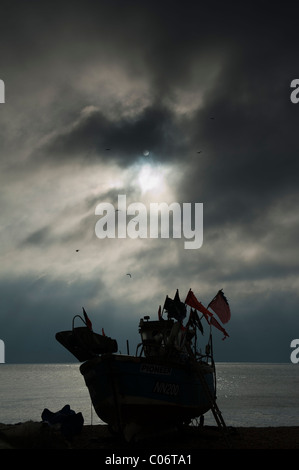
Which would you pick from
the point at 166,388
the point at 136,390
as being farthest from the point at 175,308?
the point at 136,390

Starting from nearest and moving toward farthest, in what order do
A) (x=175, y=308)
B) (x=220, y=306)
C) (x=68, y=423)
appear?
(x=68, y=423), (x=175, y=308), (x=220, y=306)

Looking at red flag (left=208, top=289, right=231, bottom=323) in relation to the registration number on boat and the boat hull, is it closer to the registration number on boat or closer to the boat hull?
the boat hull

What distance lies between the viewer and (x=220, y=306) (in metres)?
24.9

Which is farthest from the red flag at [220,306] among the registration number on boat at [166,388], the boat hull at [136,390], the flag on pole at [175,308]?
the registration number on boat at [166,388]

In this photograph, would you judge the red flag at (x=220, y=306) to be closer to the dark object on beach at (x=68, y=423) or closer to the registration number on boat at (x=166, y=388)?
the registration number on boat at (x=166, y=388)

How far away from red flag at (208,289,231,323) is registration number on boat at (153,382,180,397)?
5.29 meters

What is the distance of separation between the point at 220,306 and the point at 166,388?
6324 millimetres

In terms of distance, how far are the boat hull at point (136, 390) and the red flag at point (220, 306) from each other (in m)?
4.47

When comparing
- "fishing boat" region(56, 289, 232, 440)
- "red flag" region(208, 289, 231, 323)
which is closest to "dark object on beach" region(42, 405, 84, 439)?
"fishing boat" region(56, 289, 232, 440)

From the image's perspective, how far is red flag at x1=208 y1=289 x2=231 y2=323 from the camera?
974 inches

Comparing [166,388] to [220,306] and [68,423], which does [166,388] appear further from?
[220,306]
